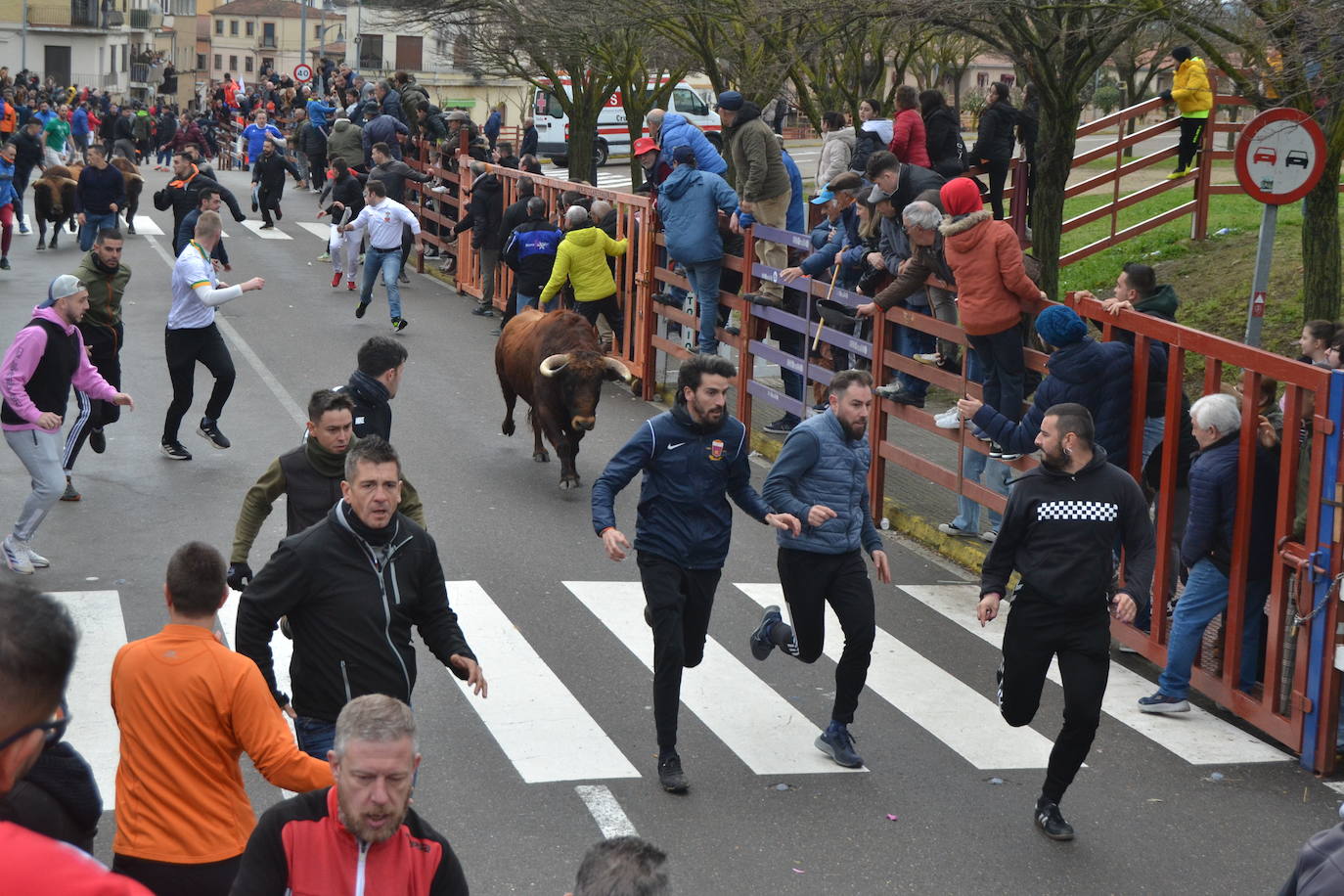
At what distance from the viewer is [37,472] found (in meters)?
10.7

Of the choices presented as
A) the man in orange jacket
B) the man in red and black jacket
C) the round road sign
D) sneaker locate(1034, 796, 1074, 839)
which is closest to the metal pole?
the round road sign

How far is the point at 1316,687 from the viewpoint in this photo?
841 cm

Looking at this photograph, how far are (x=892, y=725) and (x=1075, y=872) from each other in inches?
73.5

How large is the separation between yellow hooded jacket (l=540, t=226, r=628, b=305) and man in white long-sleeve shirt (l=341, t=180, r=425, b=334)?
3642mm

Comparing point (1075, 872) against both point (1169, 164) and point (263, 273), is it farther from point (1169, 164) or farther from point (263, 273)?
point (1169, 164)

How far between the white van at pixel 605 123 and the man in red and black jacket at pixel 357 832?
129 ft

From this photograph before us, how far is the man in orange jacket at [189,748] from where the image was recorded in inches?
196

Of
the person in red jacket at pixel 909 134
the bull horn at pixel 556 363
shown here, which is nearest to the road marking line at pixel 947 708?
the bull horn at pixel 556 363

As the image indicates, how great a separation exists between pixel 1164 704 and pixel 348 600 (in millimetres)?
5341

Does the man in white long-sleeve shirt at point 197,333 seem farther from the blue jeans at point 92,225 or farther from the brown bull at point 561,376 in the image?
the blue jeans at point 92,225

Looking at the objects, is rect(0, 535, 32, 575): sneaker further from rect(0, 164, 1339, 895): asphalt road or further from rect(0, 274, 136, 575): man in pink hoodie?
rect(0, 164, 1339, 895): asphalt road

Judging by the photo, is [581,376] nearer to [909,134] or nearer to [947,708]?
[947,708]

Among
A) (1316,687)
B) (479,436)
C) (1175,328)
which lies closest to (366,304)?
(479,436)

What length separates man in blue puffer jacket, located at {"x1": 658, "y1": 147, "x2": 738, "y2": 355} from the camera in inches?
623
